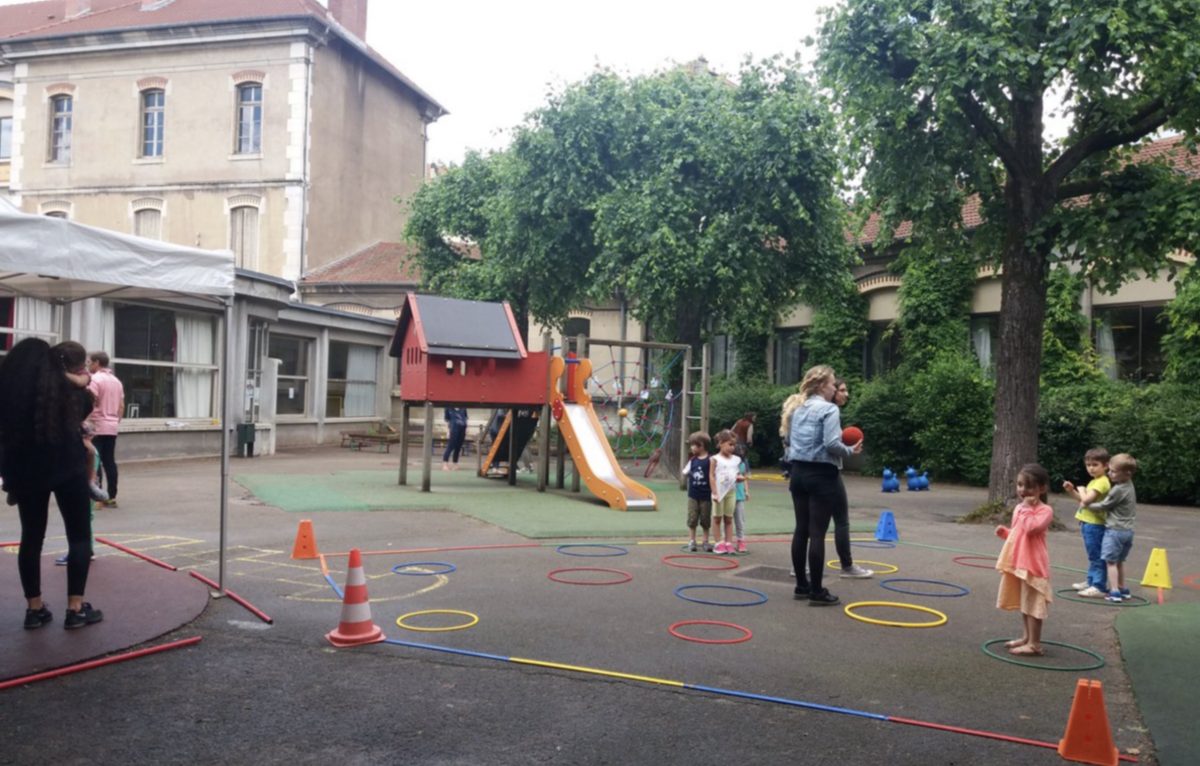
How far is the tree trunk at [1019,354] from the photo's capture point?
13812 mm

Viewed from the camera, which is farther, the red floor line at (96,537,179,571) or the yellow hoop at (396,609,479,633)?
the red floor line at (96,537,179,571)

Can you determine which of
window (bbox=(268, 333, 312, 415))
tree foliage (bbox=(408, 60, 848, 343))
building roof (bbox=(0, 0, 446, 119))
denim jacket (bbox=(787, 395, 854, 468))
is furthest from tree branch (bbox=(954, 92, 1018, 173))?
building roof (bbox=(0, 0, 446, 119))

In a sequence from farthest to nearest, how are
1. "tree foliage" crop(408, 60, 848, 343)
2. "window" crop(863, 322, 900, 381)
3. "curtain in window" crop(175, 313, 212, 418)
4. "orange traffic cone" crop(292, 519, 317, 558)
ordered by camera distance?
"window" crop(863, 322, 900, 381) < "curtain in window" crop(175, 313, 212, 418) < "tree foliage" crop(408, 60, 848, 343) < "orange traffic cone" crop(292, 519, 317, 558)

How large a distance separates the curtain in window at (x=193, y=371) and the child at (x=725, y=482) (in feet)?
51.3

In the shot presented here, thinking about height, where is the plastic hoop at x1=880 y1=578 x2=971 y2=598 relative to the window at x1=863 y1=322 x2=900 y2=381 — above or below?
below

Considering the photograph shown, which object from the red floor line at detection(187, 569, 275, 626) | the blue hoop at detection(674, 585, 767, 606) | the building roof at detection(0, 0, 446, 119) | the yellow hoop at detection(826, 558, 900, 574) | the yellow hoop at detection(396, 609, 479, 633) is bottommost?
the yellow hoop at detection(826, 558, 900, 574)

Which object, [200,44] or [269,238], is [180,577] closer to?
[269,238]

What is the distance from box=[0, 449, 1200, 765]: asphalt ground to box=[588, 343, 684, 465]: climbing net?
10807 millimetres

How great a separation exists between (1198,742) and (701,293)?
1450 cm

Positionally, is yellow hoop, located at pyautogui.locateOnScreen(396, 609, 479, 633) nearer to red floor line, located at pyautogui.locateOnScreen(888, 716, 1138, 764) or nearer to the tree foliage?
red floor line, located at pyautogui.locateOnScreen(888, 716, 1138, 764)

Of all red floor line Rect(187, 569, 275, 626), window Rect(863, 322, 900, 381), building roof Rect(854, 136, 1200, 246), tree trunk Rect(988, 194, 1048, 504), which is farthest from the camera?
window Rect(863, 322, 900, 381)

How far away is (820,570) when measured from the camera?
7.88 m

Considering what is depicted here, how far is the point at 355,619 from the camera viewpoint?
6270mm

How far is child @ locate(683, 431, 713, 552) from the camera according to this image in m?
10.5
